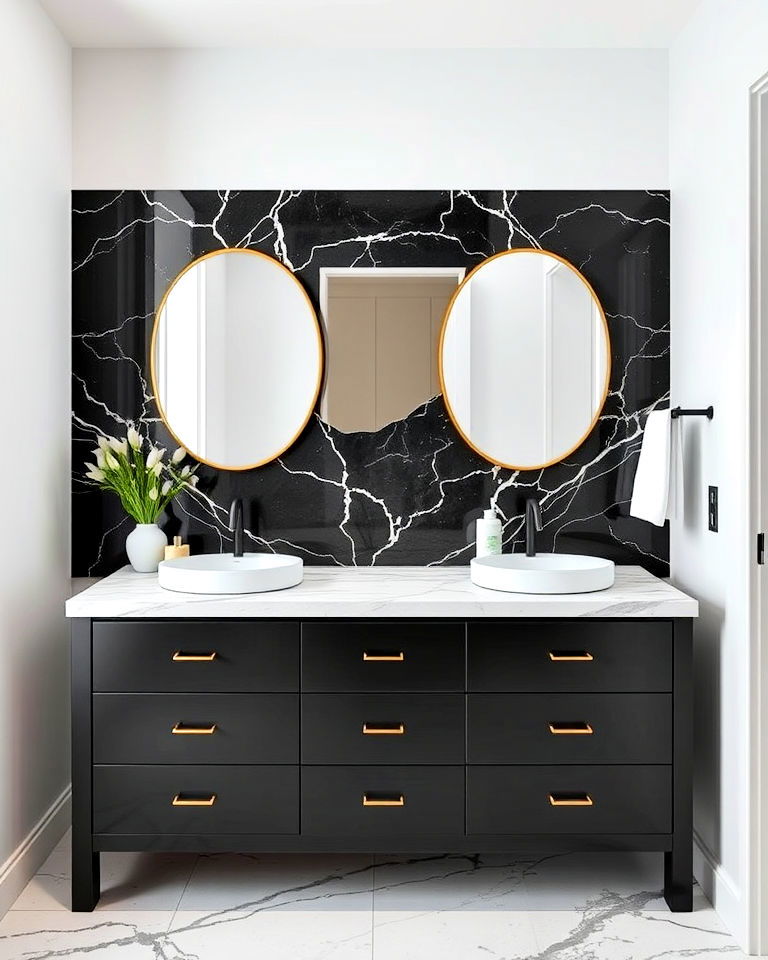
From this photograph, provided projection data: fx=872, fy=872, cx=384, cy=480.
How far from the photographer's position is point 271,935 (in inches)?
86.8

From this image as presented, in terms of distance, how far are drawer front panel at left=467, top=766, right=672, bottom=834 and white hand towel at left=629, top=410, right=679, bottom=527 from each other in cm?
72

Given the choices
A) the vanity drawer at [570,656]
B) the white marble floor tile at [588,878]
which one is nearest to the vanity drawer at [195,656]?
the vanity drawer at [570,656]

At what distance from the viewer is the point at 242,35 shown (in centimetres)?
271

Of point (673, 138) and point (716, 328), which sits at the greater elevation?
point (673, 138)

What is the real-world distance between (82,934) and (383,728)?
92cm

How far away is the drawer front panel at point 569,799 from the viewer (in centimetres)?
230

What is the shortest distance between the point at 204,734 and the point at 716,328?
1.76 meters

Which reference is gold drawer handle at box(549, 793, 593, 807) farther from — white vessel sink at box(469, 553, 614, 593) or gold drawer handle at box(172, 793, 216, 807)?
gold drawer handle at box(172, 793, 216, 807)

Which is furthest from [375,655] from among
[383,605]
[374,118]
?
[374,118]

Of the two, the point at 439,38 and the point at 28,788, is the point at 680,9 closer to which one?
the point at 439,38

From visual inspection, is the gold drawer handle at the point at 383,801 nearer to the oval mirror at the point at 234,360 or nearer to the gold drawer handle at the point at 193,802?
the gold drawer handle at the point at 193,802

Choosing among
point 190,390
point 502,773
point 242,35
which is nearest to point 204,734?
point 502,773

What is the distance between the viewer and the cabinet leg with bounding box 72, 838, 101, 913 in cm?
231

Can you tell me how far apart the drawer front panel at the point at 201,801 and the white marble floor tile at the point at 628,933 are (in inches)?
28.0
